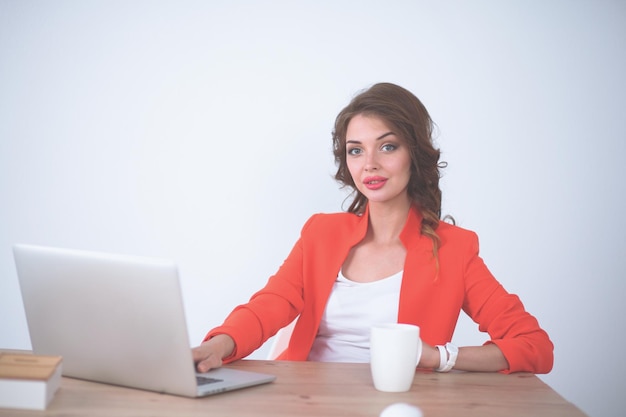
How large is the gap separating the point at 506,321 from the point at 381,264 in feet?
1.41

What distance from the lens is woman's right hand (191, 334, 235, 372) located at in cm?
136

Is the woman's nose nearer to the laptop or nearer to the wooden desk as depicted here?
A: the wooden desk

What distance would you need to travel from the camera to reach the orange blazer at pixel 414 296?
1.66 m

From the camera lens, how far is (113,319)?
117 cm

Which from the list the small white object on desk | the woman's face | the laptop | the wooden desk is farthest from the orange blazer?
the small white object on desk

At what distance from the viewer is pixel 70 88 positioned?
9.29 ft

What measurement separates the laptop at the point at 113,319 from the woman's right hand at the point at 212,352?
9cm

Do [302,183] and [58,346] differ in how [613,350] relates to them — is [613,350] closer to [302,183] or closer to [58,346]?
[302,183]

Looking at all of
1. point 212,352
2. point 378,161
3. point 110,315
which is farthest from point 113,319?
point 378,161

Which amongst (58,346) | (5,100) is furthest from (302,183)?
(58,346)

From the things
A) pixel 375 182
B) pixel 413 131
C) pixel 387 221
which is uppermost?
pixel 413 131

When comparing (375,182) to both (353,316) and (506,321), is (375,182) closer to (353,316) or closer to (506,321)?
(353,316)

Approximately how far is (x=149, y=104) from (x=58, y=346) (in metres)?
1.70

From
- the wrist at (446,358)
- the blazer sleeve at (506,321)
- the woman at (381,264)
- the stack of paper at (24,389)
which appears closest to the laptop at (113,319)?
the stack of paper at (24,389)
